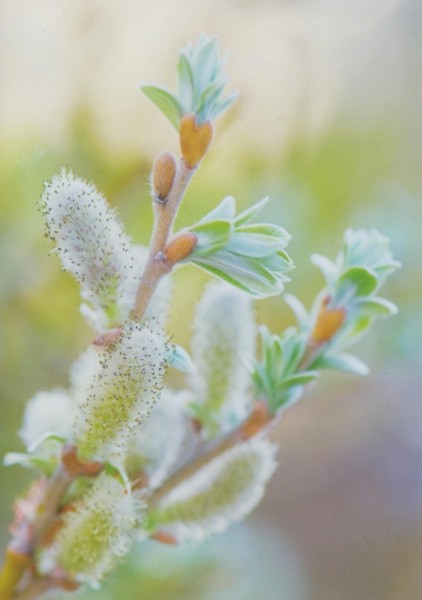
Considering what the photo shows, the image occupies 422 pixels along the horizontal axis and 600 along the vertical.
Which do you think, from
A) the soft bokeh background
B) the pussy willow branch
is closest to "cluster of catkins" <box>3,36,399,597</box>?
the pussy willow branch

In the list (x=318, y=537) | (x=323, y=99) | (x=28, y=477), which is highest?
(x=323, y=99)

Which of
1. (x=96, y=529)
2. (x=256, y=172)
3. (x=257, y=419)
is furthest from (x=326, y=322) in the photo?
(x=256, y=172)

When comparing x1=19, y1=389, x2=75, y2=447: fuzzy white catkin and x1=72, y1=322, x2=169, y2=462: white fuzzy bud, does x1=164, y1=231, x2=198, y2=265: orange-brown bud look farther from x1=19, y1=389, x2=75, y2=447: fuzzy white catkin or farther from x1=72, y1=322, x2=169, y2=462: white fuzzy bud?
x1=19, y1=389, x2=75, y2=447: fuzzy white catkin

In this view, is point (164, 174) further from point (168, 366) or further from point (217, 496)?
point (217, 496)

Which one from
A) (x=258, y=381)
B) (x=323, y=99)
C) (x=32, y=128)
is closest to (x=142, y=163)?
(x=32, y=128)

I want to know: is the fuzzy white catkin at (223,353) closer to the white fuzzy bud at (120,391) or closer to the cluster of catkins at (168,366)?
the cluster of catkins at (168,366)

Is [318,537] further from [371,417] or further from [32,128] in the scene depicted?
[32,128]
